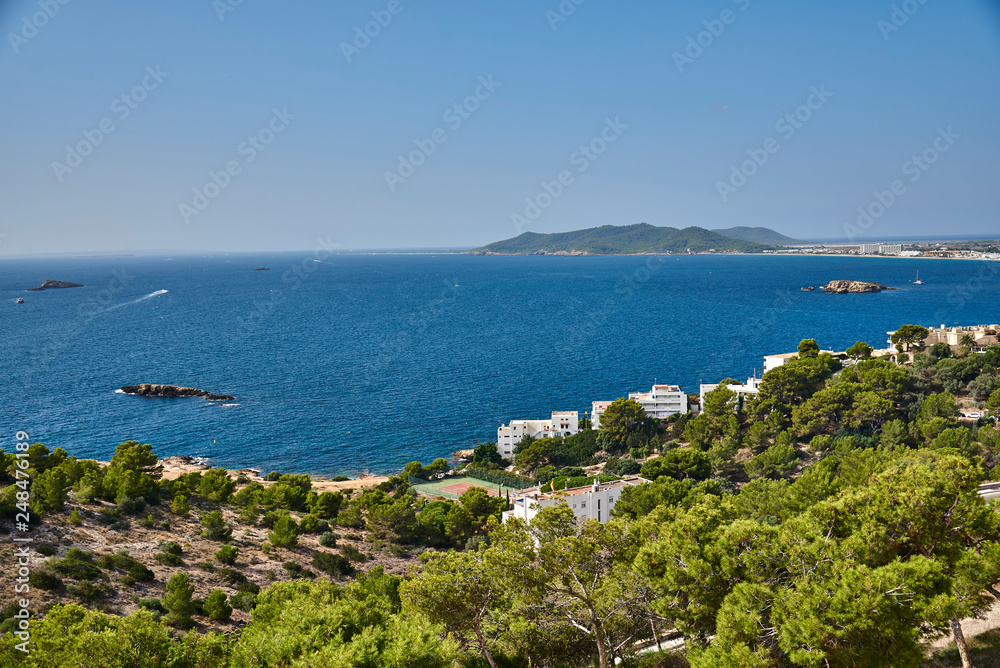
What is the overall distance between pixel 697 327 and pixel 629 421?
1892 inches

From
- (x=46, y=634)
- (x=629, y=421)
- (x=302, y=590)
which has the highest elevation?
(x=46, y=634)

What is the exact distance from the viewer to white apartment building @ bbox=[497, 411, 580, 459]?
41.0 m

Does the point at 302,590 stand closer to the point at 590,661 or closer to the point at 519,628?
Answer: the point at 519,628

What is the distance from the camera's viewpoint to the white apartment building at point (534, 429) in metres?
41.0

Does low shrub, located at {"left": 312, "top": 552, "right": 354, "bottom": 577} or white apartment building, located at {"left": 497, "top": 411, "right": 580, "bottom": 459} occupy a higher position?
low shrub, located at {"left": 312, "top": 552, "right": 354, "bottom": 577}

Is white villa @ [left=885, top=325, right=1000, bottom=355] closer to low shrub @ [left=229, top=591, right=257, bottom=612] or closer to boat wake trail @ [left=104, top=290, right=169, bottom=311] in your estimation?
low shrub @ [left=229, top=591, right=257, bottom=612]

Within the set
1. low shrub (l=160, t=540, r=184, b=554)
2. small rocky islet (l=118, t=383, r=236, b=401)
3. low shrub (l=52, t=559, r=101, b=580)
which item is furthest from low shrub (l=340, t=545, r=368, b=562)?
small rocky islet (l=118, t=383, r=236, b=401)

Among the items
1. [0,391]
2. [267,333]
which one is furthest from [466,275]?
[0,391]

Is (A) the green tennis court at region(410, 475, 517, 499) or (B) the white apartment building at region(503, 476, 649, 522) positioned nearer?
(B) the white apartment building at region(503, 476, 649, 522)

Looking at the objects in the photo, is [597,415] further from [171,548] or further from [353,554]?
[171,548]

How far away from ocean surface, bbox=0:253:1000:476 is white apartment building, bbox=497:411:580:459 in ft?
7.98

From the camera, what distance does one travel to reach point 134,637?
971cm

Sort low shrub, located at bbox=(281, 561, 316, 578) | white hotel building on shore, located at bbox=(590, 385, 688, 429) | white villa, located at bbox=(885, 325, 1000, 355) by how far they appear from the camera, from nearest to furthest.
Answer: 1. low shrub, located at bbox=(281, 561, 316, 578)
2. white hotel building on shore, located at bbox=(590, 385, 688, 429)
3. white villa, located at bbox=(885, 325, 1000, 355)

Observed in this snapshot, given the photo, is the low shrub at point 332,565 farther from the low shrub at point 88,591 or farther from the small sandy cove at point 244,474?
the small sandy cove at point 244,474
